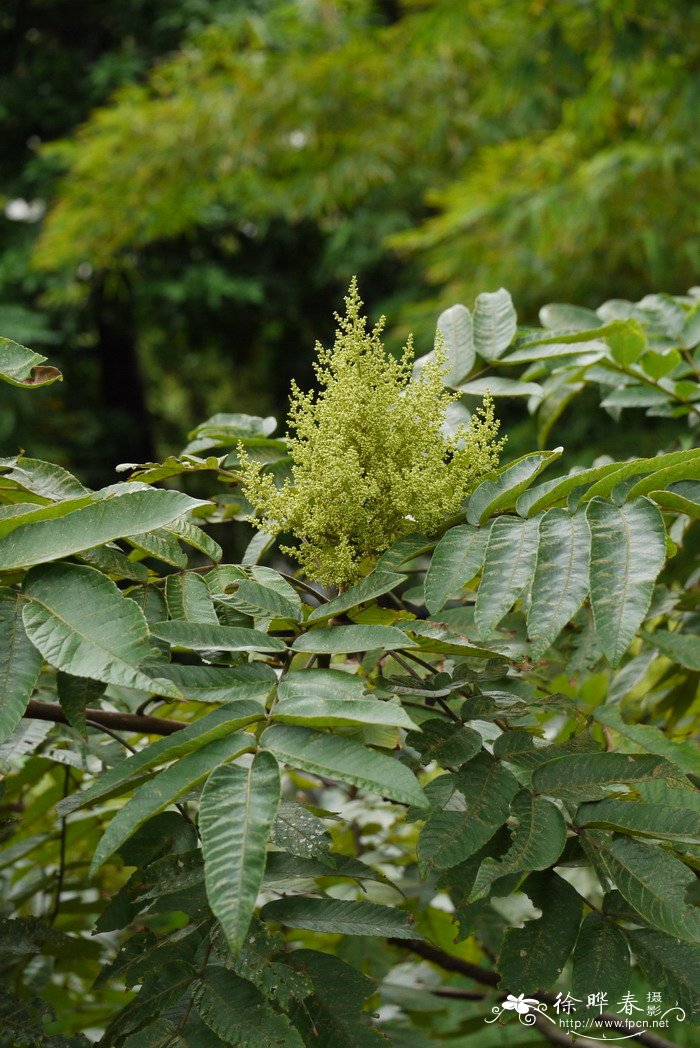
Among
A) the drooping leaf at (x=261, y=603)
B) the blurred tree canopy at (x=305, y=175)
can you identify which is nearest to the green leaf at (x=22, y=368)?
the drooping leaf at (x=261, y=603)

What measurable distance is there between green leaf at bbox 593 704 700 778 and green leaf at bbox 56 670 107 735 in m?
0.54

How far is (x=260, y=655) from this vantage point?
0.86 meters

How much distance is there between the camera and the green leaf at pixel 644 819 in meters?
0.73

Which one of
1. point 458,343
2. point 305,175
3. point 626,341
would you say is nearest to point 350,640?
point 458,343

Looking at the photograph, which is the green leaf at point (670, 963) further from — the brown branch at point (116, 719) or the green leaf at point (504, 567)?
the brown branch at point (116, 719)

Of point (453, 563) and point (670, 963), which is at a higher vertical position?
point (453, 563)

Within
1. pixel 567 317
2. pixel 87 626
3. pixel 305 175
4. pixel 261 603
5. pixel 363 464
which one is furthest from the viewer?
pixel 305 175

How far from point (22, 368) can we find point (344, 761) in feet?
1.57

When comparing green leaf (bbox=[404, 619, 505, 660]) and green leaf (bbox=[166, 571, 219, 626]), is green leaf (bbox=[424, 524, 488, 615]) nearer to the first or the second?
green leaf (bbox=[404, 619, 505, 660])

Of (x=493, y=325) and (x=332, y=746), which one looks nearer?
(x=332, y=746)

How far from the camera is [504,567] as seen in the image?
0.79 meters

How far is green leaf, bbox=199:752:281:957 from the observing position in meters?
0.54

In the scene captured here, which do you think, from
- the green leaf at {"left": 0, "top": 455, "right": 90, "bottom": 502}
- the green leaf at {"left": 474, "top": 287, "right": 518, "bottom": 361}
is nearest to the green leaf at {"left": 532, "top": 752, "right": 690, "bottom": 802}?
the green leaf at {"left": 0, "top": 455, "right": 90, "bottom": 502}

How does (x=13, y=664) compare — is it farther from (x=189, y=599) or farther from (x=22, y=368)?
(x=22, y=368)
